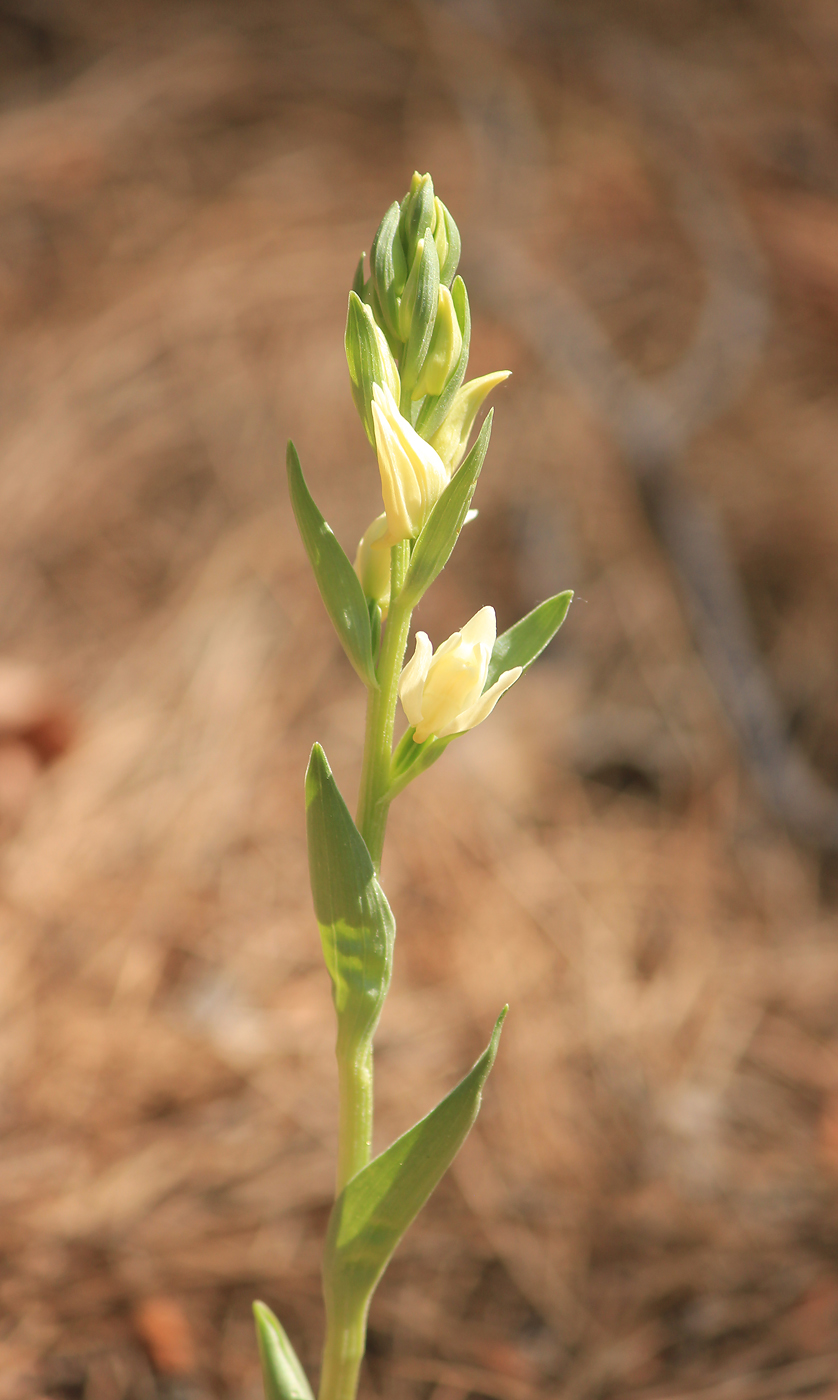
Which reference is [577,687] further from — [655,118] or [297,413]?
[655,118]

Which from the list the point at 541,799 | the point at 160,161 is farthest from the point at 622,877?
the point at 160,161

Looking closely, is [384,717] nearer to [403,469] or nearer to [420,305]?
[403,469]

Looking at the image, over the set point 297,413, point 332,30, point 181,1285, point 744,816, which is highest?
point 332,30

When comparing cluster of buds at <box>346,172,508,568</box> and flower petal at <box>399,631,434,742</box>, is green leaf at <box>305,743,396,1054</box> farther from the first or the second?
cluster of buds at <box>346,172,508,568</box>

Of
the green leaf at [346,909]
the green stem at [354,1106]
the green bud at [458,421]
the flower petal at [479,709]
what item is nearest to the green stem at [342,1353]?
the green stem at [354,1106]

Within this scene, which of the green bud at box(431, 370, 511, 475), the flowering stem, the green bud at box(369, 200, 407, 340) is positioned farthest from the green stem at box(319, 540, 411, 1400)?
the green bud at box(369, 200, 407, 340)

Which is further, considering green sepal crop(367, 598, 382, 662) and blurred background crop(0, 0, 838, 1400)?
blurred background crop(0, 0, 838, 1400)
